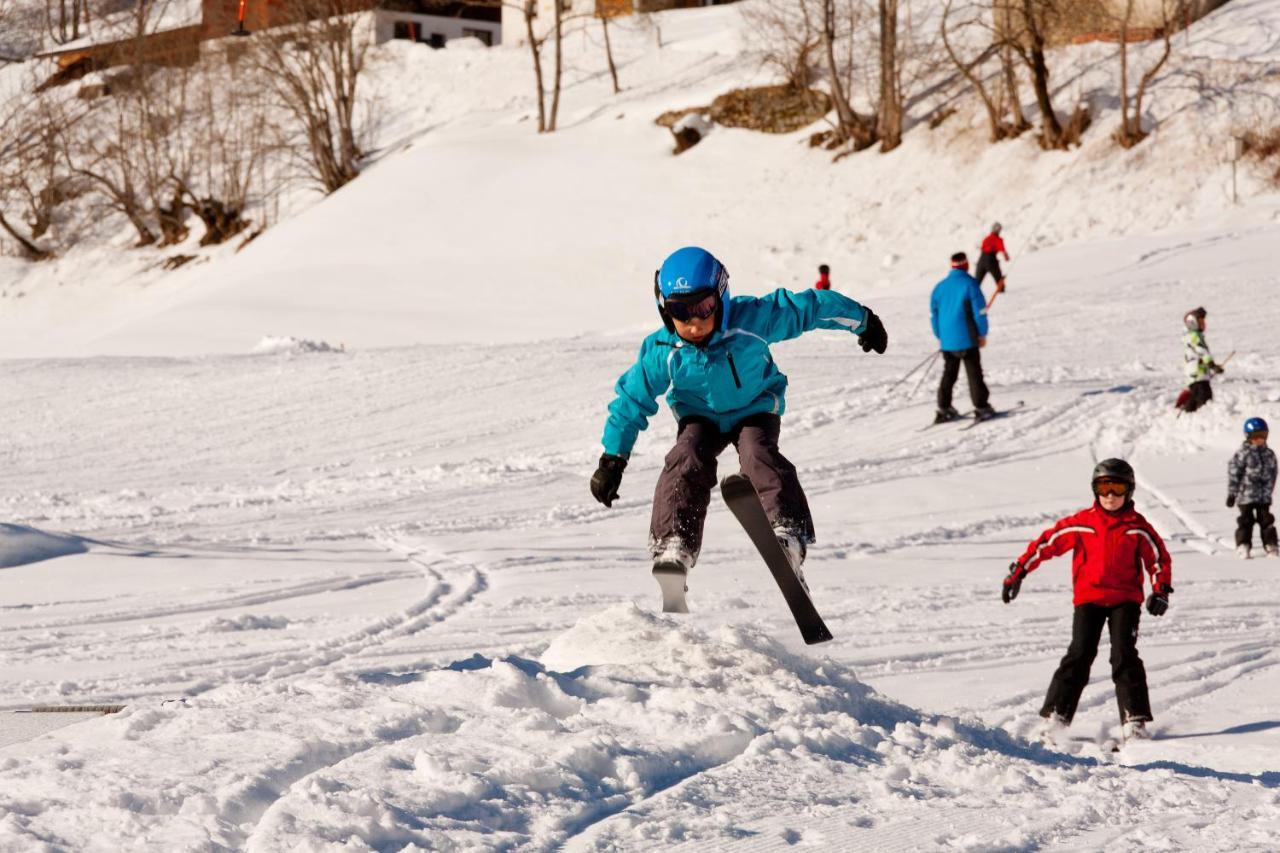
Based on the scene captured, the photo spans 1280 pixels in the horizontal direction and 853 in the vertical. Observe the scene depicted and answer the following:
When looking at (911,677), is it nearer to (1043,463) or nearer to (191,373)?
(1043,463)

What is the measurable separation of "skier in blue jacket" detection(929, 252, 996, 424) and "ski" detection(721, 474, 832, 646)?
30.0 feet

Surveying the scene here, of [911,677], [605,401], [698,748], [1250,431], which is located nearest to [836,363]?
[605,401]

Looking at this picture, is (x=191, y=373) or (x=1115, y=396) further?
(x=191, y=373)

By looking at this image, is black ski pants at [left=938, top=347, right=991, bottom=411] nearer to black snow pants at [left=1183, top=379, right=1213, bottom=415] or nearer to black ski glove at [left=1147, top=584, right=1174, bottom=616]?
black snow pants at [left=1183, top=379, right=1213, bottom=415]

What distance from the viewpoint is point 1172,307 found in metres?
20.1

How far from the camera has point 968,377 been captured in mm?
14328

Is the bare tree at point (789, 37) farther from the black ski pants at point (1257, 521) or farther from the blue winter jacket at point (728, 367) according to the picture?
the blue winter jacket at point (728, 367)

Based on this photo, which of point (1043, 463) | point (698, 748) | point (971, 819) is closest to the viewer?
point (971, 819)

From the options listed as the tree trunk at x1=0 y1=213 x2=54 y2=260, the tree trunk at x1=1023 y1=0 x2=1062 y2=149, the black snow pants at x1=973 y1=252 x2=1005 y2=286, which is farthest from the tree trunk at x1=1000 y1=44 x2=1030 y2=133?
the tree trunk at x1=0 y1=213 x2=54 y2=260

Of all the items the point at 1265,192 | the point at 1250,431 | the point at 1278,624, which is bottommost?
the point at 1278,624

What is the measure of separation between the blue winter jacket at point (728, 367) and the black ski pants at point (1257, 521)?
224 inches

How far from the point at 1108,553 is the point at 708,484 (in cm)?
170

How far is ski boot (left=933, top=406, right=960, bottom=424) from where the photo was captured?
14500mm

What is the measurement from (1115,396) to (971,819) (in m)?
12.3
